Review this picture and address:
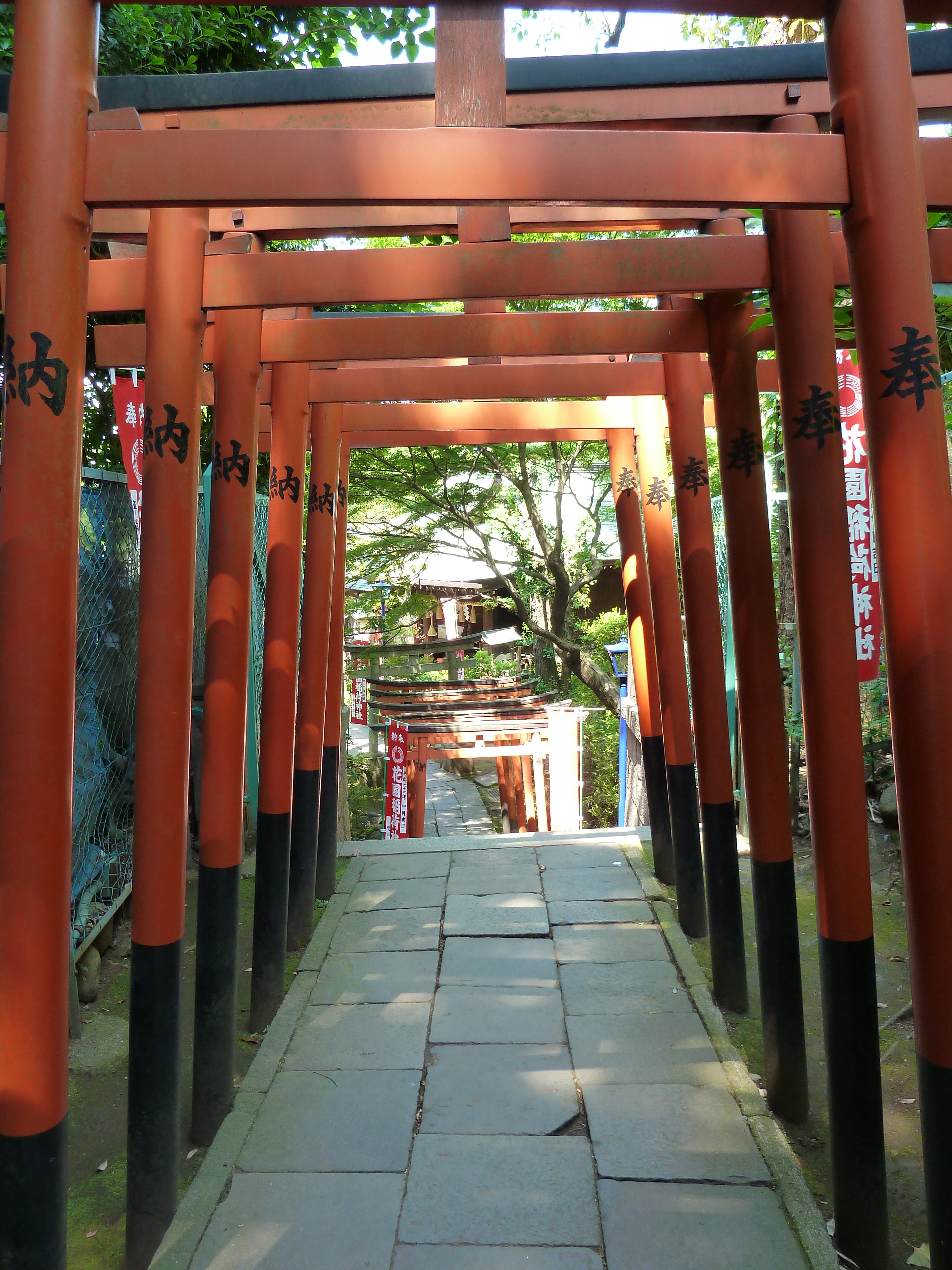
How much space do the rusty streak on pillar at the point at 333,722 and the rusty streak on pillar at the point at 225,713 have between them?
193 cm

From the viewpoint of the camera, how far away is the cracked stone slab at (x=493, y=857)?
252 inches

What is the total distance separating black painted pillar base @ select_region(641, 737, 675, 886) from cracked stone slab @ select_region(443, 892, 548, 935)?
0.92 metres

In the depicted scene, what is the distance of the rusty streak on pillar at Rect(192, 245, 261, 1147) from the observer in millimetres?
3574

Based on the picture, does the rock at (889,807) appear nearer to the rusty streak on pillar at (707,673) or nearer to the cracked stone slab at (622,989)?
the rusty streak on pillar at (707,673)

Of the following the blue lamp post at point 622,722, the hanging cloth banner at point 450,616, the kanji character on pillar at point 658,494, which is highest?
the hanging cloth banner at point 450,616

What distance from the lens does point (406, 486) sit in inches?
488

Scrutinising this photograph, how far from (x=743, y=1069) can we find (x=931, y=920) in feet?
5.56

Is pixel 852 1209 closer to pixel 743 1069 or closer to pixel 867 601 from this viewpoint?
pixel 743 1069

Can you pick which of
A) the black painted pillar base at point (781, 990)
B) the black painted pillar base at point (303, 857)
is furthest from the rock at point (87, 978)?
the black painted pillar base at point (781, 990)

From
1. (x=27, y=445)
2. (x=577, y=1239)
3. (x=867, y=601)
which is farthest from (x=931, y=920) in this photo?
(x=867, y=601)

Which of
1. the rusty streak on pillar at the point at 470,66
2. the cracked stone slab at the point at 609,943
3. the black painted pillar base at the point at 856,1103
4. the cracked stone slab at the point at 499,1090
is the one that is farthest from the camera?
the cracked stone slab at the point at 609,943

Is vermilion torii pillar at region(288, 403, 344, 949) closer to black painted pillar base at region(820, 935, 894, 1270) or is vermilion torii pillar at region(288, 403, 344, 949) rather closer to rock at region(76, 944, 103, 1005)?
rock at region(76, 944, 103, 1005)

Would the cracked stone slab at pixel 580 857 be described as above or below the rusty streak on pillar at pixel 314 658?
below

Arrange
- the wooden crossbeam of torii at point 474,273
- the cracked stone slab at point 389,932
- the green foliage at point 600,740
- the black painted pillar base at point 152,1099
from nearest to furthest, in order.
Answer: the black painted pillar base at point 152,1099, the wooden crossbeam of torii at point 474,273, the cracked stone slab at point 389,932, the green foliage at point 600,740
